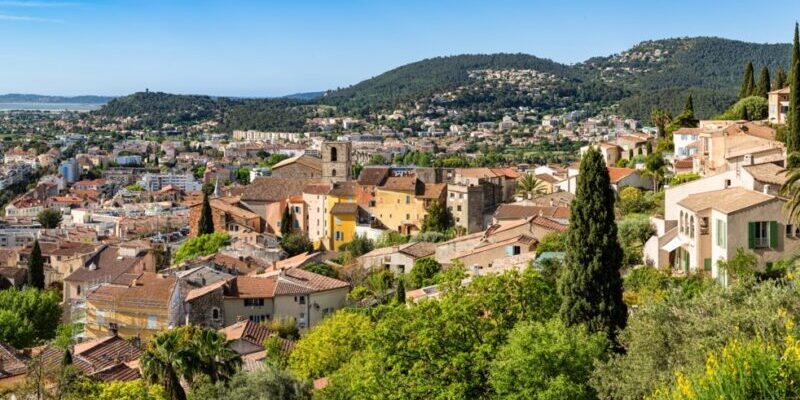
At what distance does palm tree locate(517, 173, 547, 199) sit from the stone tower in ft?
46.8

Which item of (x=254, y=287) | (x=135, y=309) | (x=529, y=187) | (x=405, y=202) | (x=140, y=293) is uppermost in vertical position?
(x=529, y=187)

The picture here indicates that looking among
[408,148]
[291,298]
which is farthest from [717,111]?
[291,298]

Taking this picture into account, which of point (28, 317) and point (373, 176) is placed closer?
point (28, 317)

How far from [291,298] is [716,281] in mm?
16081

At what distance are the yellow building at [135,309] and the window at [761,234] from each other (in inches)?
715

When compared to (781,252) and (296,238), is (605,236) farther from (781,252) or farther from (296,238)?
(296,238)

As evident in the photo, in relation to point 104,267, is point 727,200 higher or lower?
higher

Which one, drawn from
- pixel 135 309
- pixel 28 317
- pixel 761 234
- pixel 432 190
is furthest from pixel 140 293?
pixel 432 190

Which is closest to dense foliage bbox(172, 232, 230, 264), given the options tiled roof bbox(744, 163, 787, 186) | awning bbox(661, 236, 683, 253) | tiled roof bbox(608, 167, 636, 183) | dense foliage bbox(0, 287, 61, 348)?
dense foliage bbox(0, 287, 61, 348)

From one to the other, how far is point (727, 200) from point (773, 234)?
1.50 metres

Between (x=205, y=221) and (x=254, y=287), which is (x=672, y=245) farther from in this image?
(x=205, y=221)

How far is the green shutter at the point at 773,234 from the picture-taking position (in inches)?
878

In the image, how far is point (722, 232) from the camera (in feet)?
74.1

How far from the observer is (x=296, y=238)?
176 ft
